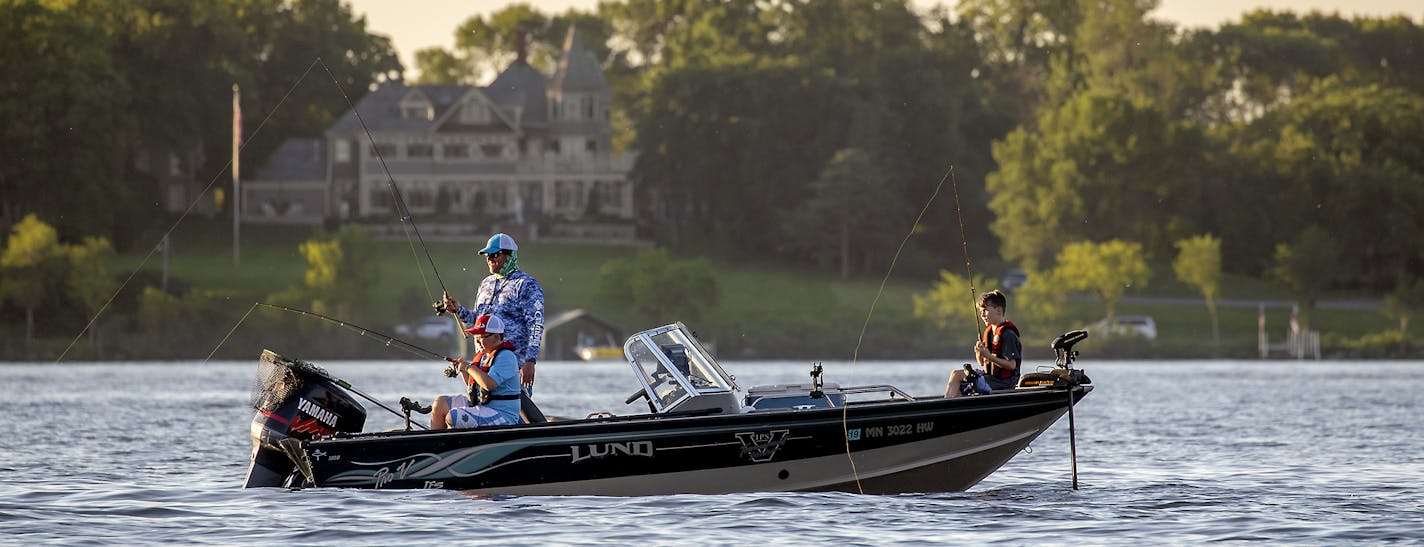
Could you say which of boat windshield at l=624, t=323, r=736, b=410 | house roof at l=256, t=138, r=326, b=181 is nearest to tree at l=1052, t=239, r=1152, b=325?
house roof at l=256, t=138, r=326, b=181

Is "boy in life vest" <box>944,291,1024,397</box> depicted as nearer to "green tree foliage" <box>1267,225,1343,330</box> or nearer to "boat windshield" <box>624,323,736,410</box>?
"boat windshield" <box>624,323,736,410</box>

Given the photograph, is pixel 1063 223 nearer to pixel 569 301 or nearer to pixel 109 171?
pixel 569 301

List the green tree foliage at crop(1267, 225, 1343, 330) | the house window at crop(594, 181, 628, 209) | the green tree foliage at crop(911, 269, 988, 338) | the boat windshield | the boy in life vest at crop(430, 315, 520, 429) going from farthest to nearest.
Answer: the house window at crop(594, 181, 628, 209) → the green tree foliage at crop(1267, 225, 1343, 330) → the green tree foliage at crop(911, 269, 988, 338) → the boat windshield → the boy in life vest at crop(430, 315, 520, 429)

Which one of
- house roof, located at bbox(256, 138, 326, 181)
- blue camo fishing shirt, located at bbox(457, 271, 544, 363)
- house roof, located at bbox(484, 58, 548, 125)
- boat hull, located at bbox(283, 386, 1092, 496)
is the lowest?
boat hull, located at bbox(283, 386, 1092, 496)

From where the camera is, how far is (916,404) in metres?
18.0

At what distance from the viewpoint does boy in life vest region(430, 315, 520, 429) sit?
56.5 ft

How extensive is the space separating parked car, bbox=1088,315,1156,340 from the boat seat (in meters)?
64.9

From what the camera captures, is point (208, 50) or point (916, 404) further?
point (208, 50)

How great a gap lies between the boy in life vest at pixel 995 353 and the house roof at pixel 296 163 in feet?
290

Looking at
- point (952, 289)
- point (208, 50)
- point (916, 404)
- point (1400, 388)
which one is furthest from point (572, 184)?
point (916, 404)

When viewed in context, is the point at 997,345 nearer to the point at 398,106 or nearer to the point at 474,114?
the point at 474,114

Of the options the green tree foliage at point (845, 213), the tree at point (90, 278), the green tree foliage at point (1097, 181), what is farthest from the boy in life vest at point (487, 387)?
the green tree foliage at point (1097, 181)

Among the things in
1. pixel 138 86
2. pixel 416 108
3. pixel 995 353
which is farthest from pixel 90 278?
pixel 995 353

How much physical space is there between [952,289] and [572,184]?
28.9 metres
